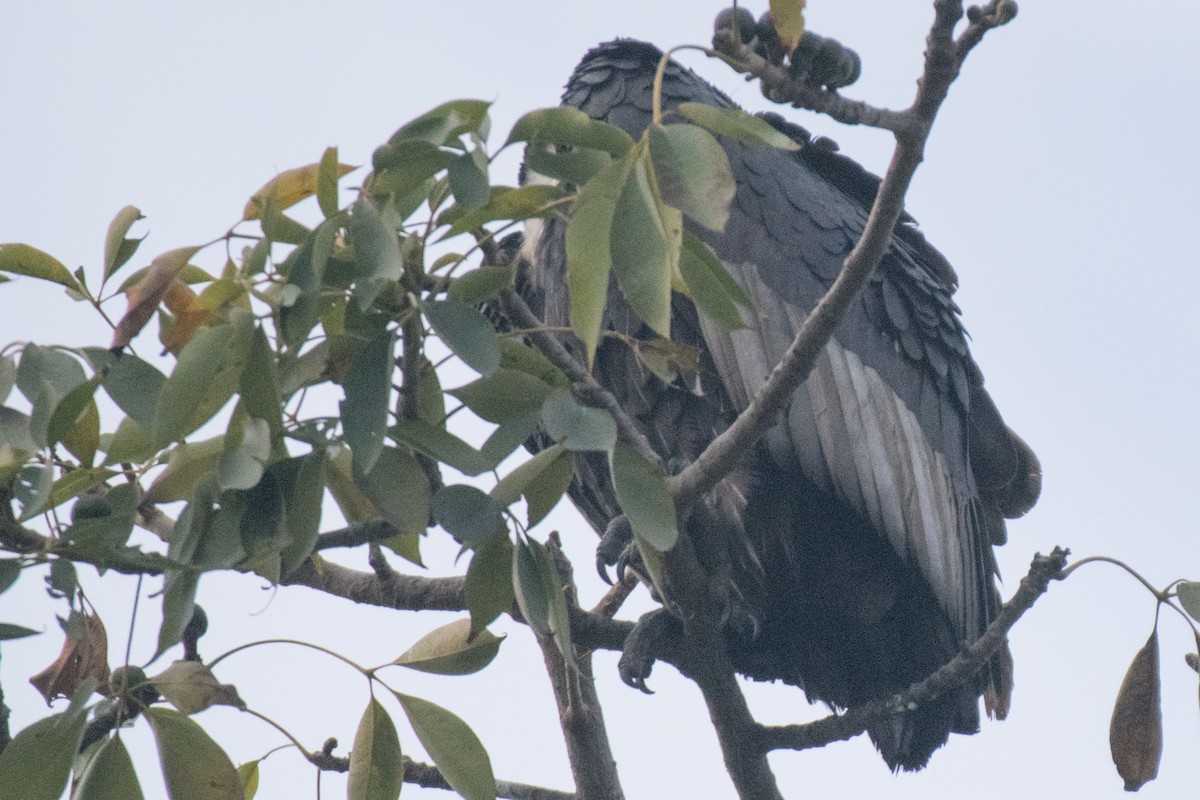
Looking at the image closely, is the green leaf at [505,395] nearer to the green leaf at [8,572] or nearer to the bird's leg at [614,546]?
the green leaf at [8,572]

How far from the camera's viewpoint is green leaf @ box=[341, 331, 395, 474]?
2076 millimetres

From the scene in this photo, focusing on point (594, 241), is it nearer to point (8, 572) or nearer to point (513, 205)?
point (513, 205)

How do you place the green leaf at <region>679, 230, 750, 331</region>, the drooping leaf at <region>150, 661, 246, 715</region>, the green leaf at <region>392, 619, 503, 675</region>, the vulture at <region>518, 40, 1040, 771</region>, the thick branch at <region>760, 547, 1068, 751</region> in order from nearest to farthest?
the green leaf at <region>679, 230, 750, 331</region> → the drooping leaf at <region>150, 661, 246, 715</region> → the green leaf at <region>392, 619, 503, 675</region> → the thick branch at <region>760, 547, 1068, 751</region> → the vulture at <region>518, 40, 1040, 771</region>

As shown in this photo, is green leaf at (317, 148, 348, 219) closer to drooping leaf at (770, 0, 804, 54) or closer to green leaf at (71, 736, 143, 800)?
drooping leaf at (770, 0, 804, 54)

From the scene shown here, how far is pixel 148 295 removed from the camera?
7.41ft

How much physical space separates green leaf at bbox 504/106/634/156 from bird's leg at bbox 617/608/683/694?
1853mm

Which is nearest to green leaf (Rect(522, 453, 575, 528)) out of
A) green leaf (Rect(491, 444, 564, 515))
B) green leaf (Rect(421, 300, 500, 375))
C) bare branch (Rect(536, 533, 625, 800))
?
green leaf (Rect(491, 444, 564, 515))

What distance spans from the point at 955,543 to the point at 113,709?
2955 millimetres

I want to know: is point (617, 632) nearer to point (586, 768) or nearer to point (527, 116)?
point (586, 768)

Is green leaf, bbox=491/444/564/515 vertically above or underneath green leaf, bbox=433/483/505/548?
above

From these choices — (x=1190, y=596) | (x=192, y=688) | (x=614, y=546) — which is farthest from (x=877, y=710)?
(x=192, y=688)

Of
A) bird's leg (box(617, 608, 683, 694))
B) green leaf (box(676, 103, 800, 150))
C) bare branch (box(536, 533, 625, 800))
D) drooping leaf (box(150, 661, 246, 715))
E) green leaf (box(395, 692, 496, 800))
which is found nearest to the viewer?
green leaf (box(676, 103, 800, 150))

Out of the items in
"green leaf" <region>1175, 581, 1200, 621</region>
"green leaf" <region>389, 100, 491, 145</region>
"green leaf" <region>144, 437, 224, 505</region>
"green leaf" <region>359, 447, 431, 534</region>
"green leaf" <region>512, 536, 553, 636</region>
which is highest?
"green leaf" <region>389, 100, 491, 145</region>

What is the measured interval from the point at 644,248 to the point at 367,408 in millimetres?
532
